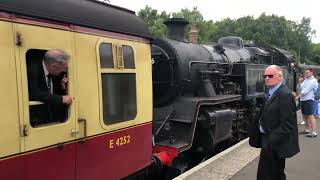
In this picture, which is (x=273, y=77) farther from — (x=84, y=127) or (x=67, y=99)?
(x=67, y=99)

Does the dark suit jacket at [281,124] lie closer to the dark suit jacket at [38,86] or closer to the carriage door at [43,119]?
the carriage door at [43,119]

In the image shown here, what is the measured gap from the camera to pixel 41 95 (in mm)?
3848

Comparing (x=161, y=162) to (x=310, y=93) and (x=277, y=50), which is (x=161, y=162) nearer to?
(x=310, y=93)

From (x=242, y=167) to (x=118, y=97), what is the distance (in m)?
3.31

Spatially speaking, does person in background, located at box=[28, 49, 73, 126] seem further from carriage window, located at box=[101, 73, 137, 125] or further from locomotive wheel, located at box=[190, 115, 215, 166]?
locomotive wheel, located at box=[190, 115, 215, 166]

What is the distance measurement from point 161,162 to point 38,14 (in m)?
3.42

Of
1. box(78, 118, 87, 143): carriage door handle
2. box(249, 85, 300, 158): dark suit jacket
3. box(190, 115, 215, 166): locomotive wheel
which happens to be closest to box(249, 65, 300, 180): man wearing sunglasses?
box(249, 85, 300, 158): dark suit jacket

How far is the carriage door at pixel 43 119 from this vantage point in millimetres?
3629

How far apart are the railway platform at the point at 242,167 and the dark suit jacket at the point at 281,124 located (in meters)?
1.88

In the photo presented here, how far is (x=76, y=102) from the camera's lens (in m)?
4.23

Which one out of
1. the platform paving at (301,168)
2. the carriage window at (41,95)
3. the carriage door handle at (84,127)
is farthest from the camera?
the platform paving at (301,168)

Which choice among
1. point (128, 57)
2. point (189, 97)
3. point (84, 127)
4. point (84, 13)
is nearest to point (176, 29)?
point (189, 97)

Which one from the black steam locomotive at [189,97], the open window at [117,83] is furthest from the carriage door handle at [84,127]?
the black steam locomotive at [189,97]

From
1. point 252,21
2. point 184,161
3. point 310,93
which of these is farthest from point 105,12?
point 252,21
